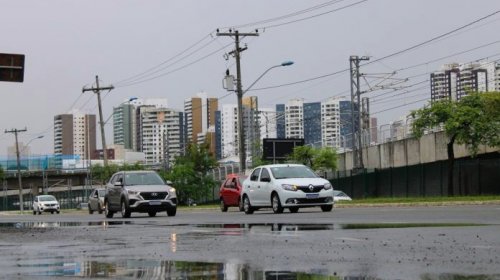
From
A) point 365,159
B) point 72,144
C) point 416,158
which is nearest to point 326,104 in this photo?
point 365,159

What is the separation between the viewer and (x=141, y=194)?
96.8 ft

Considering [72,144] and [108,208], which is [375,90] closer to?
[108,208]

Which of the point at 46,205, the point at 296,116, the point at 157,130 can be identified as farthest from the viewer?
the point at 157,130

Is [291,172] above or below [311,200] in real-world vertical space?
above

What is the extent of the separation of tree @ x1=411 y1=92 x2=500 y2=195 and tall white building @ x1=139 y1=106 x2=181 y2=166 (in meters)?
89.4

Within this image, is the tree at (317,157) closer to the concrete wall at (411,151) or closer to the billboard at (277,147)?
the billboard at (277,147)

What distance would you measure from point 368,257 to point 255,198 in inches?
760

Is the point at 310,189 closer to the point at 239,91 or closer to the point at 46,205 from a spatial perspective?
the point at 239,91

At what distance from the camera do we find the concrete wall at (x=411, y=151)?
57.0 m

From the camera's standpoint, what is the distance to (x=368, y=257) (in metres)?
10.2

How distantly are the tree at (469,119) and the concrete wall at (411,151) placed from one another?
352 centimetres

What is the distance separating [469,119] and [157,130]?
104473mm

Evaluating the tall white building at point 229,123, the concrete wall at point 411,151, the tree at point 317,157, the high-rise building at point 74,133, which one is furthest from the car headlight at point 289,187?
the high-rise building at point 74,133

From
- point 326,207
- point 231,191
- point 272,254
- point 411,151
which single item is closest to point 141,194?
point 326,207
